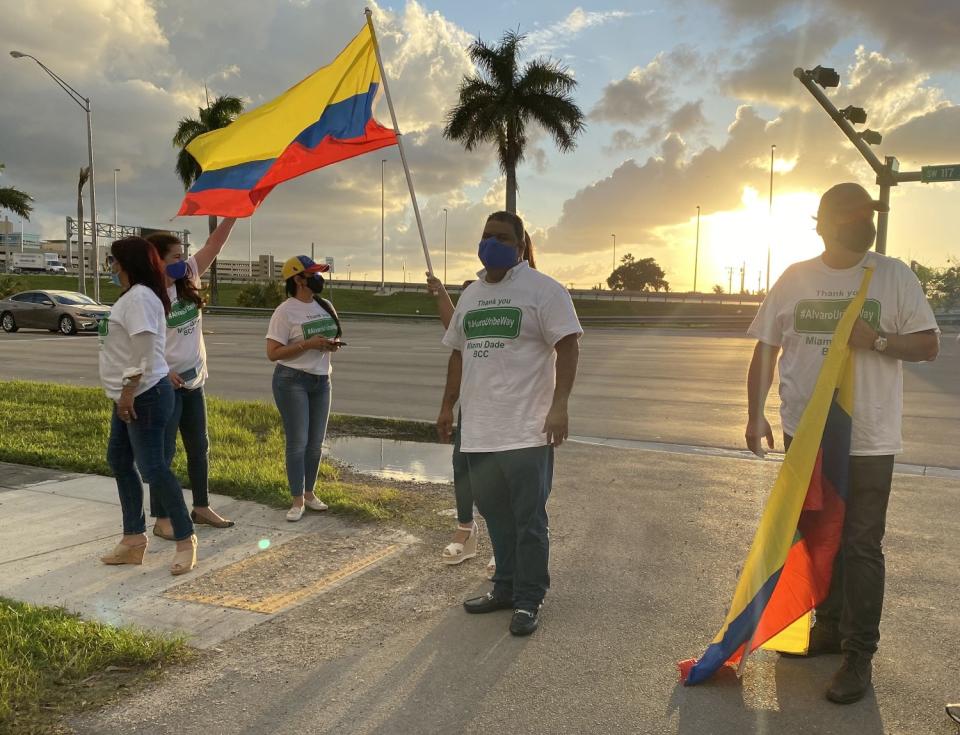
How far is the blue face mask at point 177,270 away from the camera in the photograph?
487cm

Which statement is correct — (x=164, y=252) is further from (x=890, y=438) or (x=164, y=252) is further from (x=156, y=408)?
(x=890, y=438)

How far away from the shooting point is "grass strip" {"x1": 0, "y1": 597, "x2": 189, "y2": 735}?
9.65 feet

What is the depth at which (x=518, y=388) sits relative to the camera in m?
3.76

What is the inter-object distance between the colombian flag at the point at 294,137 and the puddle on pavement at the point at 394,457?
110 inches

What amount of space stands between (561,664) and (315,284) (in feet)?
10.7

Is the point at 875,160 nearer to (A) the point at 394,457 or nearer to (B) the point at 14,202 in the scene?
(A) the point at 394,457

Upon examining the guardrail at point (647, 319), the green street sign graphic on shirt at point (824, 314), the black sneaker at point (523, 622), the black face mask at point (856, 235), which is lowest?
the black sneaker at point (523, 622)

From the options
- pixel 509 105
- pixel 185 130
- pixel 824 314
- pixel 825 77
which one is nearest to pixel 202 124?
pixel 185 130

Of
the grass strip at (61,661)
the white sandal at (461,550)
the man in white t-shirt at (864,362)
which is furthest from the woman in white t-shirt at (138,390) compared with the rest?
the man in white t-shirt at (864,362)

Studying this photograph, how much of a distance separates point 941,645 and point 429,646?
2.30 m

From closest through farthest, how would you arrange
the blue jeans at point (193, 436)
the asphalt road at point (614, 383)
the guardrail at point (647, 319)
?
the blue jeans at point (193, 436)
the asphalt road at point (614, 383)
the guardrail at point (647, 319)

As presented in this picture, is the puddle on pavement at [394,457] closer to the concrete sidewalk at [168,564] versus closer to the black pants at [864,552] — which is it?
the concrete sidewalk at [168,564]

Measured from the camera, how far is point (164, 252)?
15.9 ft

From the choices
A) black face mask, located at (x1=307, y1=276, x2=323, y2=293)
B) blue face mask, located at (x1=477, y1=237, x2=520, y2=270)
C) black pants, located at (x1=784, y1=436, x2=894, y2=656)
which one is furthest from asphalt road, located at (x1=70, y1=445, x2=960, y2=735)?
black face mask, located at (x1=307, y1=276, x2=323, y2=293)
